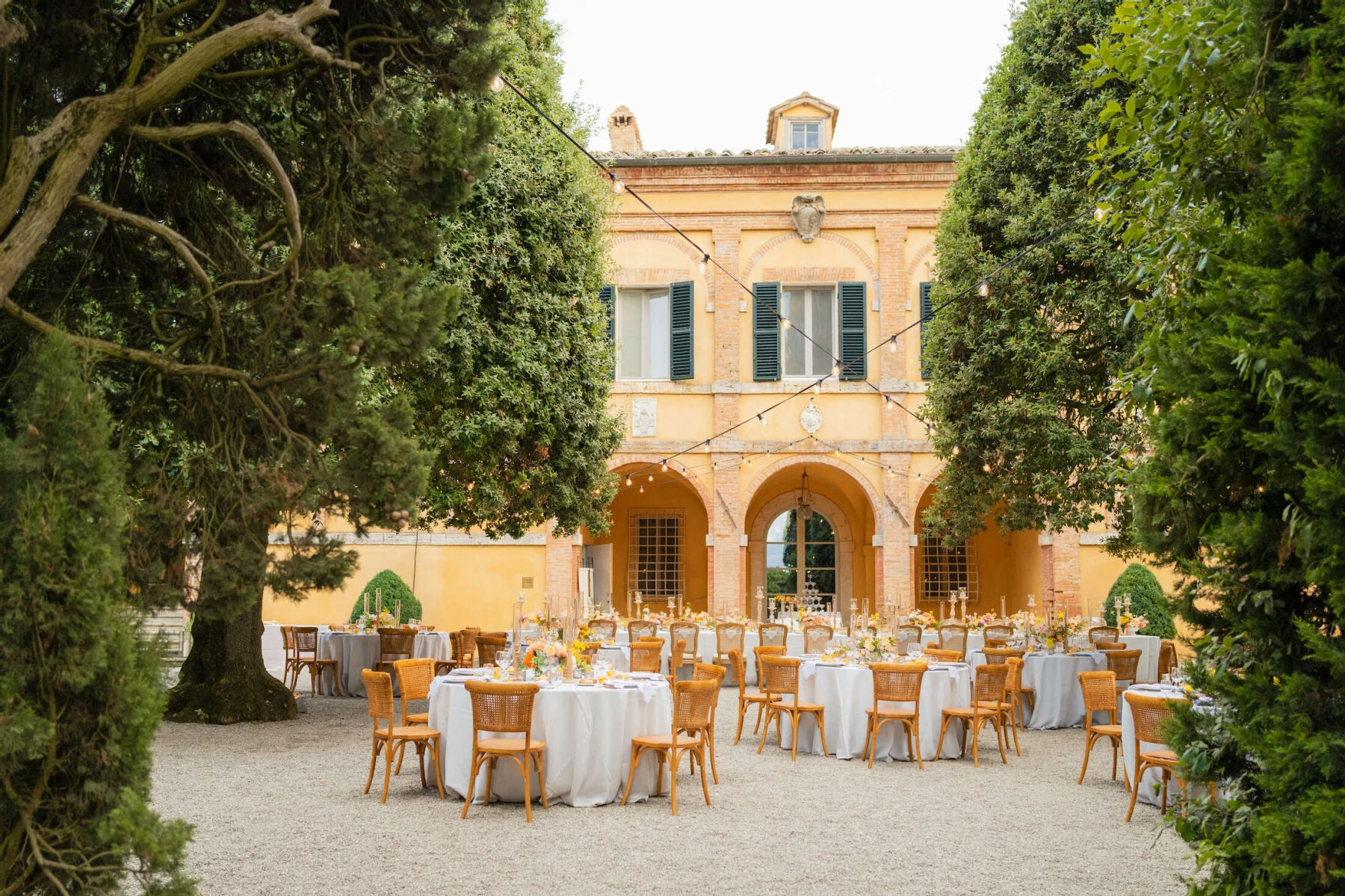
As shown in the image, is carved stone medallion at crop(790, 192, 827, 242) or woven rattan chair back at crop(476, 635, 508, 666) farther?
carved stone medallion at crop(790, 192, 827, 242)

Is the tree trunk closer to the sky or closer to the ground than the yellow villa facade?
closer to the ground

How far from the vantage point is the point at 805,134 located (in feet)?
68.3

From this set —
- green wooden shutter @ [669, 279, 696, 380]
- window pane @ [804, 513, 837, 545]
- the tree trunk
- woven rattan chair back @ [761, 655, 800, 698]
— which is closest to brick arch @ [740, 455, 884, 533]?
green wooden shutter @ [669, 279, 696, 380]

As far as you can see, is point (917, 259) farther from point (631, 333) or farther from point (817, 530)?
point (817, 530)

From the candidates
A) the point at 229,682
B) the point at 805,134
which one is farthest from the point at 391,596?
the point at 805,134

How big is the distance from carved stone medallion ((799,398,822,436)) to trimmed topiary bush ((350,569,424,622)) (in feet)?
23.4

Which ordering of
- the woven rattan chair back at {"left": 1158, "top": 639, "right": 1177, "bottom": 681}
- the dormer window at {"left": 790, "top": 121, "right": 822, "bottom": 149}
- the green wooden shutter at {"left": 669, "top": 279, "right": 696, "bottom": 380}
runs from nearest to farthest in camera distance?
the woven rattan chair back at {"left": 1158, "top": 639, "right": 1177, "bottom": 681} < the green wooden shutter at {"left": 669, "top": 279, "right": 696, "bottom": 380} < the dormer window at {"left": 790, "top": 121, "right": 822, "bottom": 149}

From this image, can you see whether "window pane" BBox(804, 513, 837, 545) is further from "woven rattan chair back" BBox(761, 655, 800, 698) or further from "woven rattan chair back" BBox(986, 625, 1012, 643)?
"woven rattan chair back" BBox(761, 655, 800, 698)

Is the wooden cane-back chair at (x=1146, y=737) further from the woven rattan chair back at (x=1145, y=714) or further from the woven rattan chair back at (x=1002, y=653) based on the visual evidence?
the woven rattan chair back at (x=1002, y=653)

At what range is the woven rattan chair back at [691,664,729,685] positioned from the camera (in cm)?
776

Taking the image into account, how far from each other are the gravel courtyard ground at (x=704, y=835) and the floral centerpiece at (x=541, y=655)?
1.00 m

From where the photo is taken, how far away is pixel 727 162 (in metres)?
18.9

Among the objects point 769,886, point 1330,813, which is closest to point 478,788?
point 769,886

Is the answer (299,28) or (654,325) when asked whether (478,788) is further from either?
(654,325)
